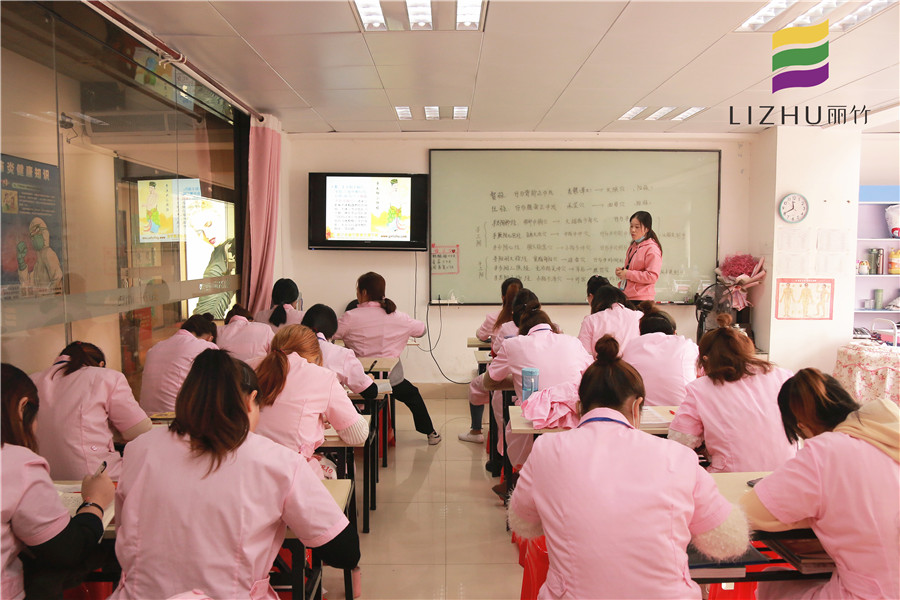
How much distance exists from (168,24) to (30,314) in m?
1.79

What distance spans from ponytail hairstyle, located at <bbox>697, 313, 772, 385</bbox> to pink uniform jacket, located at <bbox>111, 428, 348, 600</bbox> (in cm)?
170

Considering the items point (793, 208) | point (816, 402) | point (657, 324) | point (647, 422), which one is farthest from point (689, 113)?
point (816, 402)

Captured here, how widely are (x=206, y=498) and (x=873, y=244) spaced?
24.7ft

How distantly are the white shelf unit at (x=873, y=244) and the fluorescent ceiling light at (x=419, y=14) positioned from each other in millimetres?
5525

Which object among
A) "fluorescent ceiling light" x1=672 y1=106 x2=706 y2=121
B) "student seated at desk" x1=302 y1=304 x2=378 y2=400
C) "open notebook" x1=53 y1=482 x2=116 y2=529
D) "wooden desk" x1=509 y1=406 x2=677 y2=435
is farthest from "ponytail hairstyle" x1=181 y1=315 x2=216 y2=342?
"fluorescent ceiling light" x1=672 y1=106 x2=706 y2=121

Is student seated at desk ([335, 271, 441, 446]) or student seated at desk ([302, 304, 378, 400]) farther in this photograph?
student seated at desk ([335, 271, 441, 446])

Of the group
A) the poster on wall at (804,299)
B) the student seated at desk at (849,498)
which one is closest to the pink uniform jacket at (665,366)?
the student seated at desk at (849,498)

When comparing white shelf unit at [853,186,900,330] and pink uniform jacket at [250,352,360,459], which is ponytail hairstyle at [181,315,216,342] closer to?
pink uniform jacket at [250,352,360,459]

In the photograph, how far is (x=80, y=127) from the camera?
304 cm

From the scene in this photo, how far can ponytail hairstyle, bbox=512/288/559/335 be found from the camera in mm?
3475

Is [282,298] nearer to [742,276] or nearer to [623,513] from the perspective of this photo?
[623,513]

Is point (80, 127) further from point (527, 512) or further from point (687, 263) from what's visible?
point (687, 263)

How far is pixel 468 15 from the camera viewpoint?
10.7 ft

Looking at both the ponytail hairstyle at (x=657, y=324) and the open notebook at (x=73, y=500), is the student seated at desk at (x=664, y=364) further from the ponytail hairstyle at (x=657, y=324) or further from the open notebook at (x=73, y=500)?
the open notebook at (x=73, y=500)
